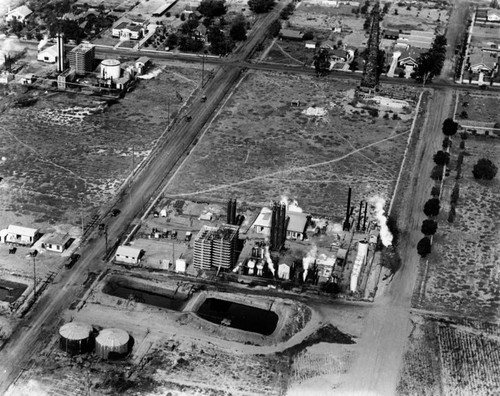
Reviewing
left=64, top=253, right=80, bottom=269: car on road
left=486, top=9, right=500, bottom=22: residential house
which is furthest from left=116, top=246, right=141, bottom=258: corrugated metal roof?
left=486, top=9, right=500, bottom=22: residential house

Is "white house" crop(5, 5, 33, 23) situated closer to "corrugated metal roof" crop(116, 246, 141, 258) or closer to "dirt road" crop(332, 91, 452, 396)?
"dirt road" crop(332, 91, 452, 396)

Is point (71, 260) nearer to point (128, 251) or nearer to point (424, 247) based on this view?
point (128, 251)

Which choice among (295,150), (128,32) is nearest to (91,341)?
(295,150)

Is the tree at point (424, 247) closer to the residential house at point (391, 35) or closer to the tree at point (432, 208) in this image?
the tree at point (432, 208)

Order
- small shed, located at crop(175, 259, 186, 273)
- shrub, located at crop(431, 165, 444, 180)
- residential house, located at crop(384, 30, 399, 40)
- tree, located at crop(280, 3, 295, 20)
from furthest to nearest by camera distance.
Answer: tree, located at crop(280, 3, 295, 20) < residential house, located at crop(384, 30, 399, 40) < shrub, located at crop(431, 165, 444, 180) < small shed, located at crop(175, 259, 186, 273)

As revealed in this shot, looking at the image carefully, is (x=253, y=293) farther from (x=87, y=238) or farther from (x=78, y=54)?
(x=78, y=54)

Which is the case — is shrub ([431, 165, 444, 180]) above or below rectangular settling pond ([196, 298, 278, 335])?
above

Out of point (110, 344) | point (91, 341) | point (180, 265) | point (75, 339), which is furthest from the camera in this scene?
point (180, 265)
